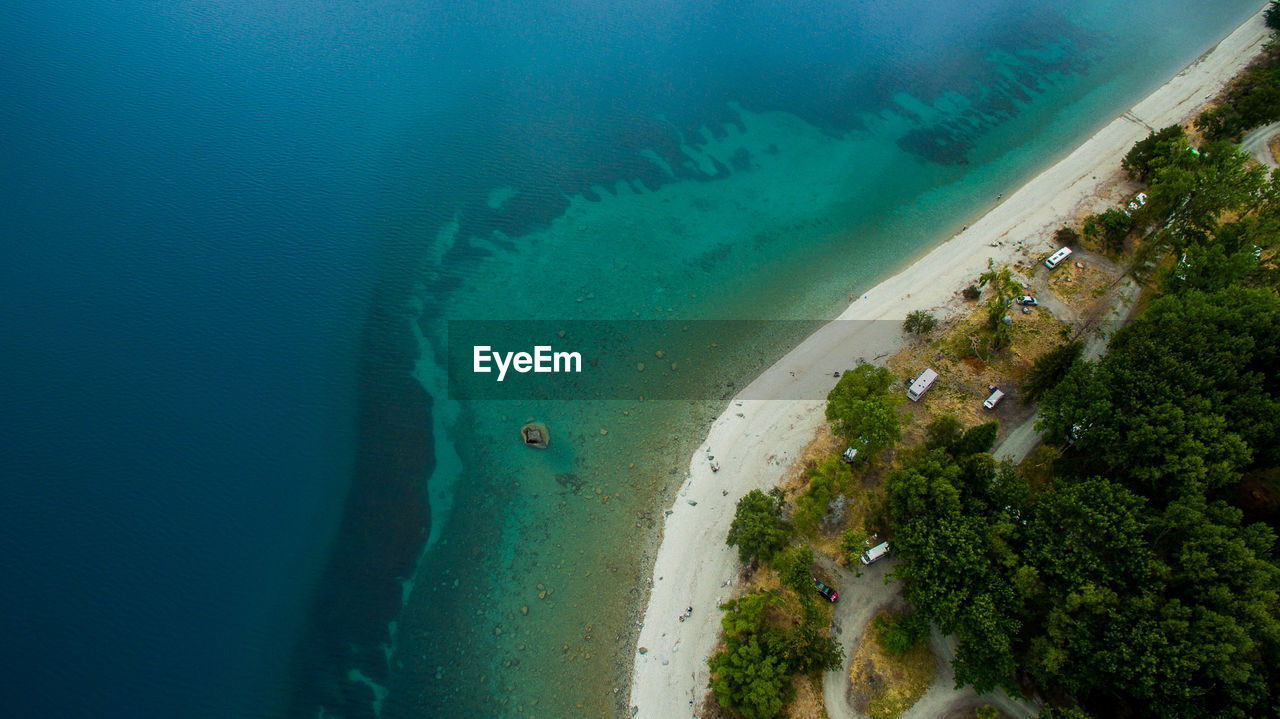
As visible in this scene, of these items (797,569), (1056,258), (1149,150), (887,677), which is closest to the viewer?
(887,677)

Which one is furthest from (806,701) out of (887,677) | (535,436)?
(535,436)

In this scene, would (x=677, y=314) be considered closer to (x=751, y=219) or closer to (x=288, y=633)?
(x=751, y=219)

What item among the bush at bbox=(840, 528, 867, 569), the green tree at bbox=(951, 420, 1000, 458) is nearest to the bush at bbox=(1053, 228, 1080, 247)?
the green tree at bbox=(951, 420, 1000, 458)

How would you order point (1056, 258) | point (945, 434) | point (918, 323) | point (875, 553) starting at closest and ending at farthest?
point (875, 553) < point (945, 434) < point (918, 323) < point (1056, 258)

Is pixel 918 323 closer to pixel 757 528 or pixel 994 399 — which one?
pixel 994 399

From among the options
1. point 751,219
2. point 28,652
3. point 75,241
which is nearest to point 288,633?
point 28,652

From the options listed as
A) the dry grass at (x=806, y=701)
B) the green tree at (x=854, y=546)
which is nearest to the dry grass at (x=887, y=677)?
the dry grass at (x=806, y=701)

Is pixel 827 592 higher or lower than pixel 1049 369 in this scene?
lower
